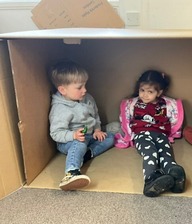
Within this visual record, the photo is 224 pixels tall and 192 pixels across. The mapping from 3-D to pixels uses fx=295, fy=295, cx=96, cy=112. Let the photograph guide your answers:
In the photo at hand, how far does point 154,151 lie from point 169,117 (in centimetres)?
25

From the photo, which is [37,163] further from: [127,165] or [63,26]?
[63,26]

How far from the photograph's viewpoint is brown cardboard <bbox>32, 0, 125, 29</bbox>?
1275 millimetres

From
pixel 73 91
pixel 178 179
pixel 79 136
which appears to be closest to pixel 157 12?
pixel 73 91

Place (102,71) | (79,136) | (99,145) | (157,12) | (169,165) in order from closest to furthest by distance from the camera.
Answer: (169,165), (79,136), (99,145), (102,71), (157,12)

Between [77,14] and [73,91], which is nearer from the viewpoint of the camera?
[73,91]

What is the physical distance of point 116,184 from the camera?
1001 millimetres

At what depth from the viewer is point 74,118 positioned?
1.17m

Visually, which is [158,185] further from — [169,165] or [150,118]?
[150,118]

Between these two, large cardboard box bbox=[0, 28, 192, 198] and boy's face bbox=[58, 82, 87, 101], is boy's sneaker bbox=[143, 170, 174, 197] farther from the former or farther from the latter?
boy's face bbox=[58, 82, 87, 101]

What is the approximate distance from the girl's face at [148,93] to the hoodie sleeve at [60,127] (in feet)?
1.10

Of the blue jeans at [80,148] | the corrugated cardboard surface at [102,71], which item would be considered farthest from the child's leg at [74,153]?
the corrugated cardboard surface at [102,71]

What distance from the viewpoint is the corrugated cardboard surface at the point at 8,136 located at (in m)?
0.93

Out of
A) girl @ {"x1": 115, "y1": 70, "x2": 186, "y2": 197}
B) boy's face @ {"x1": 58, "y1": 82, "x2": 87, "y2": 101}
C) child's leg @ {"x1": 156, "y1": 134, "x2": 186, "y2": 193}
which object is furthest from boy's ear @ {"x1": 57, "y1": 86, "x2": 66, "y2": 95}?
child's leg @ {"x1": 156, "y1": 134, "x2": 186, "y2": 193}

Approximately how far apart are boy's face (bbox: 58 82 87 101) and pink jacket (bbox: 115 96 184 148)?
0.82ft
